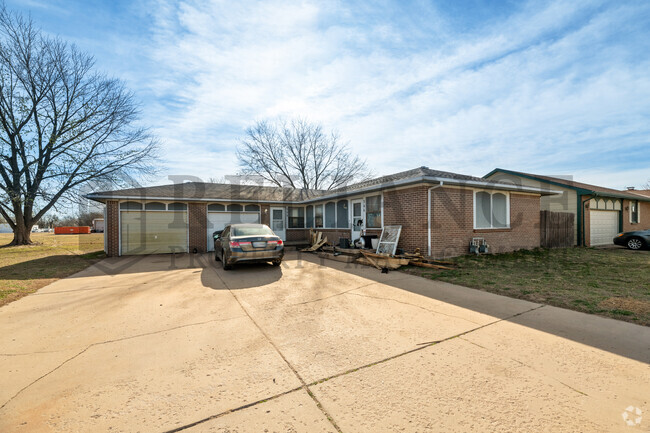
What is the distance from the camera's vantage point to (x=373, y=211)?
11266mm

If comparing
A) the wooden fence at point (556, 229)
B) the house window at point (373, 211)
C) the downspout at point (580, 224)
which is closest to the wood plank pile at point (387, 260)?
the house window at point (373, 211)

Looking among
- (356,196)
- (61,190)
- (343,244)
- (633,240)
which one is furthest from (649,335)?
(61,190)

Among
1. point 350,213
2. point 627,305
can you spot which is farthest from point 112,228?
point 627,305

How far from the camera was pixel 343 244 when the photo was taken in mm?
11219

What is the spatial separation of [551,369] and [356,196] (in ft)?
31.7

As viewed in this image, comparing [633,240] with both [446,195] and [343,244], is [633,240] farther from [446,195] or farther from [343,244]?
[343,244]

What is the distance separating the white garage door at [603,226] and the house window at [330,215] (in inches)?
539

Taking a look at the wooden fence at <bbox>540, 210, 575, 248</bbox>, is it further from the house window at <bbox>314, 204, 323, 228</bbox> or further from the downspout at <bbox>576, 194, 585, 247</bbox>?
the house window at <bbox>314, 204, 323, 228</bbox>

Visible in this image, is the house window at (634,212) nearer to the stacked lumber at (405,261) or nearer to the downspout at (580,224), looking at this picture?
the downspout at (580,224)

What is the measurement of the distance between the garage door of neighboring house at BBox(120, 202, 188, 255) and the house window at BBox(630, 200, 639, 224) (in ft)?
85.6

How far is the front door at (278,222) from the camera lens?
1652cm

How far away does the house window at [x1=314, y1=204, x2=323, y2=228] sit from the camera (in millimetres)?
15234

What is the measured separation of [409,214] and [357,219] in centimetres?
298

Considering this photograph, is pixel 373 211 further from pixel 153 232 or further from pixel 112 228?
pixel 112 228
